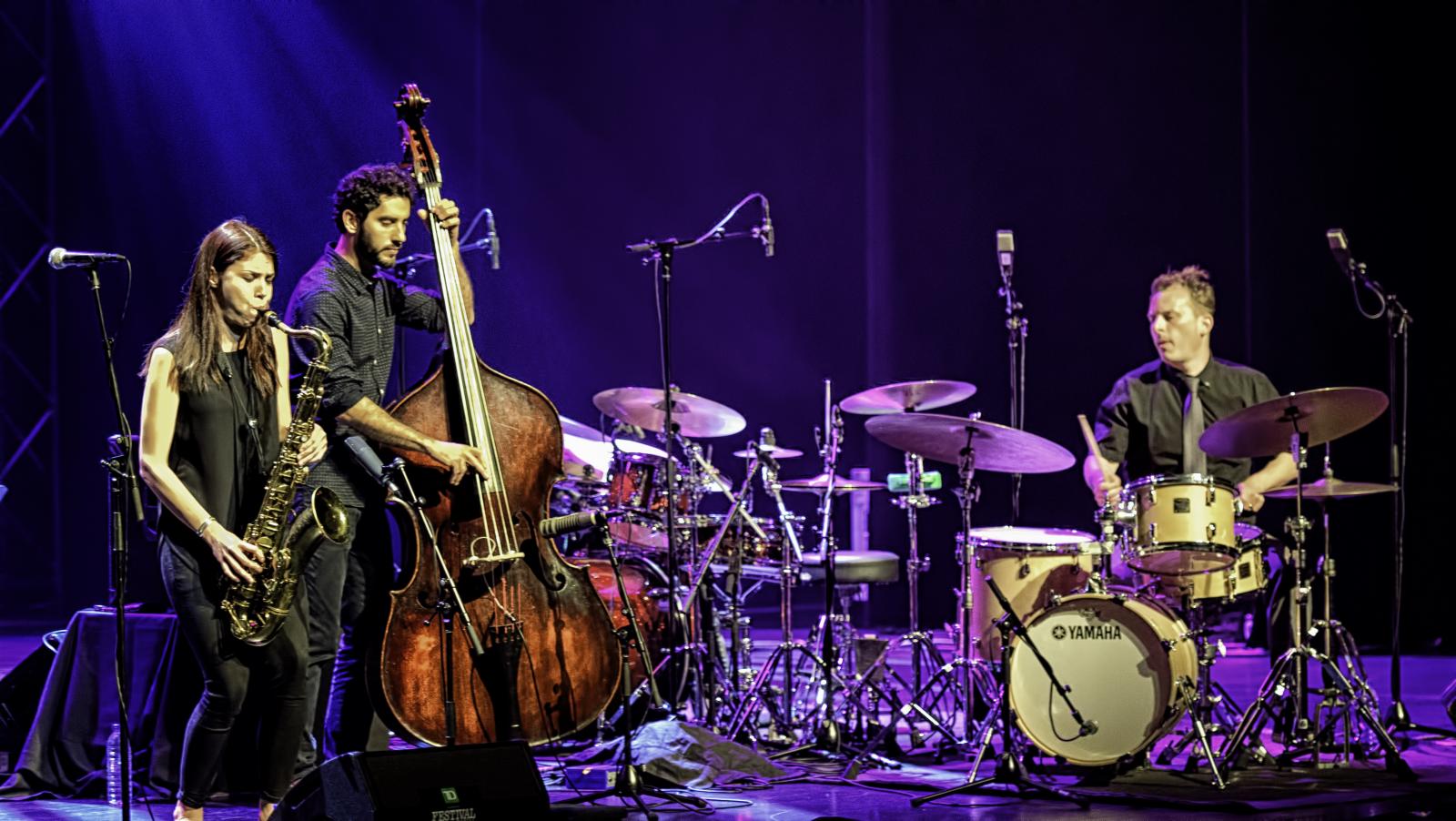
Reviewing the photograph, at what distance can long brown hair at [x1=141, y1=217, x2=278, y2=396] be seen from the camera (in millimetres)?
3758

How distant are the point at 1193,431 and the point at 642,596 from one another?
2.24 m

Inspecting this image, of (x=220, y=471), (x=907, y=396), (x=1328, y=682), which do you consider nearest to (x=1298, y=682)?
(x=1328, y=682)

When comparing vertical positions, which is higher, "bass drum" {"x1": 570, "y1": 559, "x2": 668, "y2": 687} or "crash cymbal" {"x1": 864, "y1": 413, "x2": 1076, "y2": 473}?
"crash cymbal" {"x1": 864, "y1": 413, "x2": 1076, "y2": 473}

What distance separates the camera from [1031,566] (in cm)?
521

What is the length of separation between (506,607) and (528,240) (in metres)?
4.84

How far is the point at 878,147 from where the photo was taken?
8914 millimetres

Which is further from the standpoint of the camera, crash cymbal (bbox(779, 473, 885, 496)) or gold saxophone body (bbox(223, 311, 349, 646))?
crash cymbal (bbox(779, 473, 885, 496))

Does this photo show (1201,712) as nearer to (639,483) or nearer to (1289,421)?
(1289,421)

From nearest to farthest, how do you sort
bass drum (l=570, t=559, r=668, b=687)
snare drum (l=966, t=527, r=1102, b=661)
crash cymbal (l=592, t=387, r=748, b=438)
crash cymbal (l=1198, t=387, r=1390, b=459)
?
crash cymbal (l=1198, t=387, r=1390, b=459)
snare drum (l=966, t=527, r=1102, b=661)
bass drum (l=570, t=559, r=668, b=687)
crash cymbal (l=592, t=387, r=748, b=438)

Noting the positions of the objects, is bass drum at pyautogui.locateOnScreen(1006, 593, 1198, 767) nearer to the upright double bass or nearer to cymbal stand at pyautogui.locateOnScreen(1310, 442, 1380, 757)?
cymbal stand at pyautogui.locateOnScreen(1310, 442, 1380, 757)

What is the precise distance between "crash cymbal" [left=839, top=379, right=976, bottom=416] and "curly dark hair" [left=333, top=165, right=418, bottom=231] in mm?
2051

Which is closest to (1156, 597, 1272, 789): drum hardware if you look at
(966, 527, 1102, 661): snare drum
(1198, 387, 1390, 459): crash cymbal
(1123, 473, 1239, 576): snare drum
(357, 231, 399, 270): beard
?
(1123, 473, 1239, 576): snare drum

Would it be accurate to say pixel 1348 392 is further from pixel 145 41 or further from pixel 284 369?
pixel 145 41

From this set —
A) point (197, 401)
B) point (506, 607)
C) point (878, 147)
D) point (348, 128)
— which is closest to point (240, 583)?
point (197, 401)
